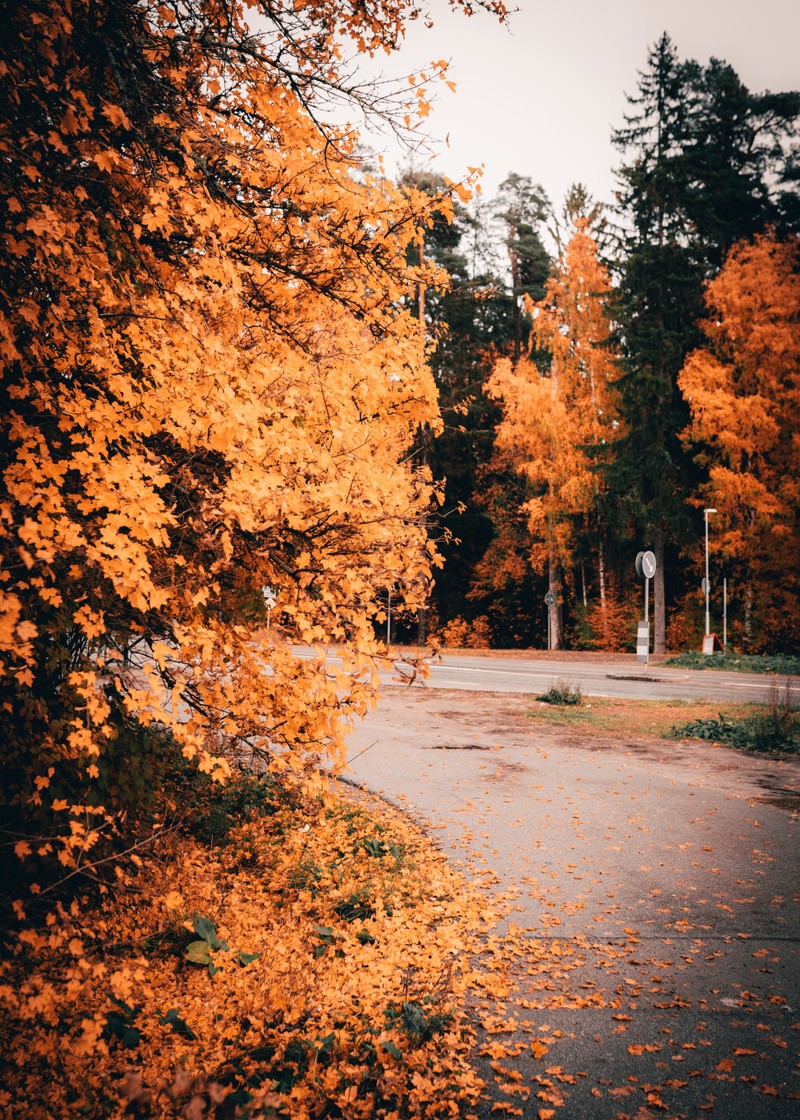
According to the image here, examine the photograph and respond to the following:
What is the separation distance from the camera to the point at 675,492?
85.7 feet

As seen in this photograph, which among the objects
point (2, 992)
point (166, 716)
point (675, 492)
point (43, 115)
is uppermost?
point (675, 492)

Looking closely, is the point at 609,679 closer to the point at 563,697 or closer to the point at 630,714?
the point at 563,697

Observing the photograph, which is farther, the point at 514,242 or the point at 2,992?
the point at 514,242

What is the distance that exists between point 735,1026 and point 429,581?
2911 mm

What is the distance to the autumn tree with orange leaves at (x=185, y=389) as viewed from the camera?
315cm

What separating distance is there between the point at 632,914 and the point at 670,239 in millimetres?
Answer: 27742

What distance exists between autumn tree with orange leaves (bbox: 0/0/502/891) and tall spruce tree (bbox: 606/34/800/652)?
22.8 meters

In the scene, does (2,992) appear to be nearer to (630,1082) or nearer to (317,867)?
(630,1082)

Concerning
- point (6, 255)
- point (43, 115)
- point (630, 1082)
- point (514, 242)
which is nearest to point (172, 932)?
point (630, 1082)

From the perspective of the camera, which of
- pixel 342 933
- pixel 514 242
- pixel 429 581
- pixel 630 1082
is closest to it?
pixel 630 1082

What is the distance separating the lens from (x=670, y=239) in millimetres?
27250

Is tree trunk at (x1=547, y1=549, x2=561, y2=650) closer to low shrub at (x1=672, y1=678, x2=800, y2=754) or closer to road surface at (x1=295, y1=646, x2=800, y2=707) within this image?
road surface at (x1=295, y1=646, x2=800, y2=707)

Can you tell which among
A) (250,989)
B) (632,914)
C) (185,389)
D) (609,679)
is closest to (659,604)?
(609,679)

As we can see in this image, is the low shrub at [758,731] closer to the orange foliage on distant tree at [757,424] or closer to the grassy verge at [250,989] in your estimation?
the grassy verge at [250,989]
